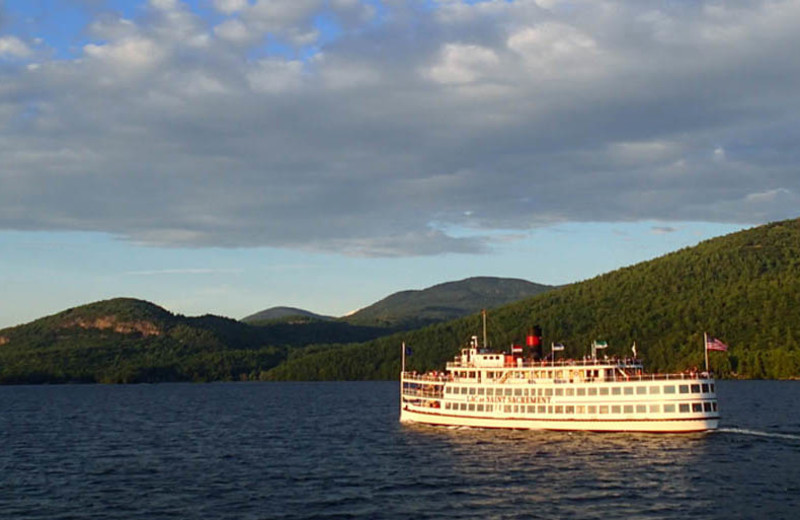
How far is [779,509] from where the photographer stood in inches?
2363

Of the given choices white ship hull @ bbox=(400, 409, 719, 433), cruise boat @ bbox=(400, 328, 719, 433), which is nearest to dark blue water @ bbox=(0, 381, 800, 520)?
white ship hull @ bbox=(400, 409, 719, 433)

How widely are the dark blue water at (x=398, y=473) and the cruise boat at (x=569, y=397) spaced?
228 centimetres

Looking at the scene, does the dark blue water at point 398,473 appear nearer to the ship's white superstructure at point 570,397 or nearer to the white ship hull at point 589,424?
the white ship hull at point 589,424

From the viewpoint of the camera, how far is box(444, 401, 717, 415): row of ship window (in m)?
95.2

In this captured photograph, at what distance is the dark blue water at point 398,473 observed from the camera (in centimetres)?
6175

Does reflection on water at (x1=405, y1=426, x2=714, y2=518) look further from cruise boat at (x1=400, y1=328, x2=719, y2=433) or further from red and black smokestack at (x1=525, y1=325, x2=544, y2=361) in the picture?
red and black smokestack at (x1=525, y1=325, x2=544, y2=361)

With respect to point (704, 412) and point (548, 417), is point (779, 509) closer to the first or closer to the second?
point (704, 412)

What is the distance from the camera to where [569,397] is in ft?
330

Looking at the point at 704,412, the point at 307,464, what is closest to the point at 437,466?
the point at 307,464

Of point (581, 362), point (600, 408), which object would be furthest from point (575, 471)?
point (581, 362)

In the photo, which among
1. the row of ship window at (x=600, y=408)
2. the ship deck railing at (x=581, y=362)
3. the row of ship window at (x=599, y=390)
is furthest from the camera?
the ship deck railing at (x=581, y=362)

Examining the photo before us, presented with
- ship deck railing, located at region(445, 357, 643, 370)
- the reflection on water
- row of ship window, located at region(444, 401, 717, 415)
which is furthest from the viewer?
ship deck railing, located at region(445, 357, 643, 370)

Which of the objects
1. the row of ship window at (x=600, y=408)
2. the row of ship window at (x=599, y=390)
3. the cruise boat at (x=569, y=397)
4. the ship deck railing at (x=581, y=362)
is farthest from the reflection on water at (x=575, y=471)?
the ship deck railing at (x=581, y=362)

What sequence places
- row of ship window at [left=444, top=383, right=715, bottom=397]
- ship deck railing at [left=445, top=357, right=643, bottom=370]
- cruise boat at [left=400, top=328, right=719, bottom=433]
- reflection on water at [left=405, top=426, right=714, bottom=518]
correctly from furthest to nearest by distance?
ship deck railing at [left=445, top=357, right=643, bottom=370] < cruise boat at [left=400, top=328, right=719, bottom=433] < row of ship window at [left=444, top=383, right=715, bottom=397] < reflection on water at [left=405, top=426, right=714, bottom=518]
